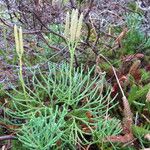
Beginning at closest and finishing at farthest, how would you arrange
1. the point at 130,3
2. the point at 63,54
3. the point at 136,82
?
1. the point at 136,82
2. the point at 63,54
3. the point at 130,3

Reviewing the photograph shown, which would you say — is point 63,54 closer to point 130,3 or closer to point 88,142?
point 88,142

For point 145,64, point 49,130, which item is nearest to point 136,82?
point 145,64

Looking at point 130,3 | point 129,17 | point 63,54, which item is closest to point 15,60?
point 63,54

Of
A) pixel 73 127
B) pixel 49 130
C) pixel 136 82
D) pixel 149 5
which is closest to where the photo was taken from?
pixel 49 130

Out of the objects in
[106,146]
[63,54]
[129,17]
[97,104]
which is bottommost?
[106,146]

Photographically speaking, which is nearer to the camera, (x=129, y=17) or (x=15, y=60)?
(x=15, y=60)

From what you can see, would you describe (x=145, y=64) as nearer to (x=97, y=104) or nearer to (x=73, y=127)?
(x=97, y=104)

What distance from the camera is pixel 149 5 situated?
85.2 inches

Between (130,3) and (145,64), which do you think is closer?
(145,64)

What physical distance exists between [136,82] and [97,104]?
0.25m

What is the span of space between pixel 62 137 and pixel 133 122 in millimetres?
300

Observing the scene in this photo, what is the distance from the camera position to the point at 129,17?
7.12 feet

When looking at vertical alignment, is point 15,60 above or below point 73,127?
above

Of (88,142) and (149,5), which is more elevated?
(149,5)
